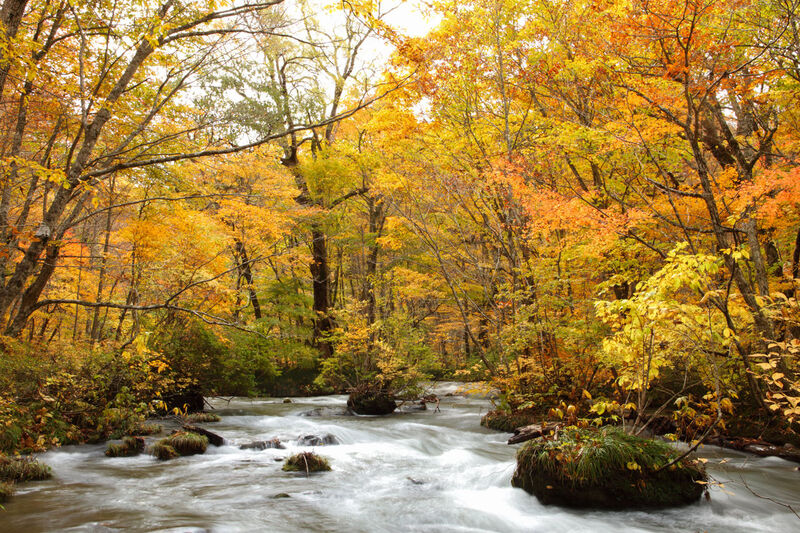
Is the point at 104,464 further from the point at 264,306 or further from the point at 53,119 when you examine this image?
the point at 264,306

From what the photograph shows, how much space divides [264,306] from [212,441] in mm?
10542

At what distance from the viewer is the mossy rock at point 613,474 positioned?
509 centimetres

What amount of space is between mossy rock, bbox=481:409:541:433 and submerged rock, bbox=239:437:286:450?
4.85 meters

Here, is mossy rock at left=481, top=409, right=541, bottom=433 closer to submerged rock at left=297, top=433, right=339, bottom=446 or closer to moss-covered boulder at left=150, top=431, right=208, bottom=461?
submerged rock at left=297, top=433, right=339, bottom=446

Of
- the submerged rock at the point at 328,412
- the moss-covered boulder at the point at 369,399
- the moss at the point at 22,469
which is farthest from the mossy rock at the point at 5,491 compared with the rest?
the moss-covered boulder at the point at 369,399

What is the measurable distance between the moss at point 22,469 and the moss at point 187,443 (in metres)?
1.78

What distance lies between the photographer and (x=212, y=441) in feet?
27.3

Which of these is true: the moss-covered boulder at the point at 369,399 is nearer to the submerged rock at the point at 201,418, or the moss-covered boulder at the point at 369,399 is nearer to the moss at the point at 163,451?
the submerged rock at the point at 201,418

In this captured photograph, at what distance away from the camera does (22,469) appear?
231 inches

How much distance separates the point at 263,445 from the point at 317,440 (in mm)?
1076

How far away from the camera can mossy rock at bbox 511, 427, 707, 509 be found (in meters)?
5.09

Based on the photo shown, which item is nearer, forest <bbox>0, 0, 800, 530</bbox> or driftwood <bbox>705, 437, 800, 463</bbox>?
forest <bbox>0, 0, 800, 530</bbox>

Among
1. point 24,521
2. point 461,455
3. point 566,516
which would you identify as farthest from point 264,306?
point 566,516

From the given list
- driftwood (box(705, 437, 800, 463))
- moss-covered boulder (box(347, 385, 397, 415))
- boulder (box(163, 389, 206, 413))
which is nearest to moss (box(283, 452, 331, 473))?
boulder (box(163, 389, 206, 413))
